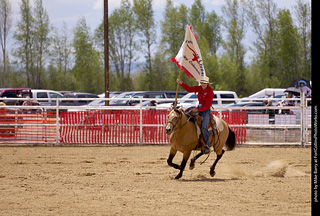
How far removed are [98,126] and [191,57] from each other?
836 cm

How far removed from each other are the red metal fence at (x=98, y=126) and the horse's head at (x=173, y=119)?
875 cm

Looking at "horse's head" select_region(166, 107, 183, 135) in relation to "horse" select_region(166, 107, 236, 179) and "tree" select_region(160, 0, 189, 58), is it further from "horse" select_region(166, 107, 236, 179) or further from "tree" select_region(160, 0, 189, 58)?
"tree" select_region(160, 0, 189, 58)

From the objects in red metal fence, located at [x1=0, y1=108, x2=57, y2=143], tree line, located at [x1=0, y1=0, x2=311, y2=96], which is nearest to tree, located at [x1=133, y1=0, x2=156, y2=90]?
tree line, located at [x1=0, y1=0, x2=311, y2=96]

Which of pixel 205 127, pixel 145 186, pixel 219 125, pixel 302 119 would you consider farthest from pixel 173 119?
pixel 302 119

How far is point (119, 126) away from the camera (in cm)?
1911

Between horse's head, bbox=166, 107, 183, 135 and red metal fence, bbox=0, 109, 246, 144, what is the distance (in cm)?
875

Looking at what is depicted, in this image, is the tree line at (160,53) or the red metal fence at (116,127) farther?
the tree line at (160,53)

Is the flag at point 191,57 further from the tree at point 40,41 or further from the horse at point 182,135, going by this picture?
the tree at point 40,41

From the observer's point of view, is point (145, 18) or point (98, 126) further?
point (145, 18)

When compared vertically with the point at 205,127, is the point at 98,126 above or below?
below

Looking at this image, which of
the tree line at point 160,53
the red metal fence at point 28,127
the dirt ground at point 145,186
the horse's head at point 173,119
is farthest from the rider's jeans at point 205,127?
the tree line at point 160,53

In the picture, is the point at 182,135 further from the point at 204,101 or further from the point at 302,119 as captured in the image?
the point at 302,119

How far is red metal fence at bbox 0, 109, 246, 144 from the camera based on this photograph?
1905 cm

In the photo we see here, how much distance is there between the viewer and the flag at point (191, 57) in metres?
11.4
